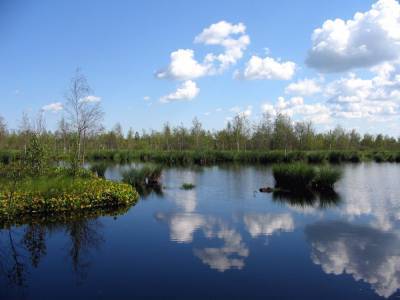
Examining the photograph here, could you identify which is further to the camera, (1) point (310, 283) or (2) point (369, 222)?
(2) point (369, 222)

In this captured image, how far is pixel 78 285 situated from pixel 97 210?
301 inches

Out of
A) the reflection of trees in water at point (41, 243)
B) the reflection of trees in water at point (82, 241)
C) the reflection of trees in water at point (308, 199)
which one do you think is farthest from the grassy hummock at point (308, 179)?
the reflection of trees in water at point (82, 241)

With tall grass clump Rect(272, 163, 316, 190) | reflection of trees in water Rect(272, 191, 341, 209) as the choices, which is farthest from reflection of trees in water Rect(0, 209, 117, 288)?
tall grass clump Rect(272, 163, 316, 190)

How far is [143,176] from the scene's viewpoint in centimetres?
2400

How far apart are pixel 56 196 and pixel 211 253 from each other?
7.41 m

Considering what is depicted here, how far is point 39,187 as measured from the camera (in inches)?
578

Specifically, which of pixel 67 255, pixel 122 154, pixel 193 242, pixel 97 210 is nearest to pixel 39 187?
pixel 97 210

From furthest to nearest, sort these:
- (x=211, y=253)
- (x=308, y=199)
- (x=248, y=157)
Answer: (x=248, y=157), (x=308, y=199), (x=211, y=253)

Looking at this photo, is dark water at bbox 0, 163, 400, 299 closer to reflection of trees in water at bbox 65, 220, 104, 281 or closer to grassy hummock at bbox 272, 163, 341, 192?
reflection of trees in water at bbox 65, 220, 104, 281

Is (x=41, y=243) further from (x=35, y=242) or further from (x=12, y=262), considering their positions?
(x=12, y=262)

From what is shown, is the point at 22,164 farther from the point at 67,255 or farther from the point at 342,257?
the point at 342,257

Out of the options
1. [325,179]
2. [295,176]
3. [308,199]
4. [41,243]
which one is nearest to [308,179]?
[295,176]

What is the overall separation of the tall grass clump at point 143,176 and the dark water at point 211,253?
286 inches

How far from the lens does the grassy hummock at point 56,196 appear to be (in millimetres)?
13656
